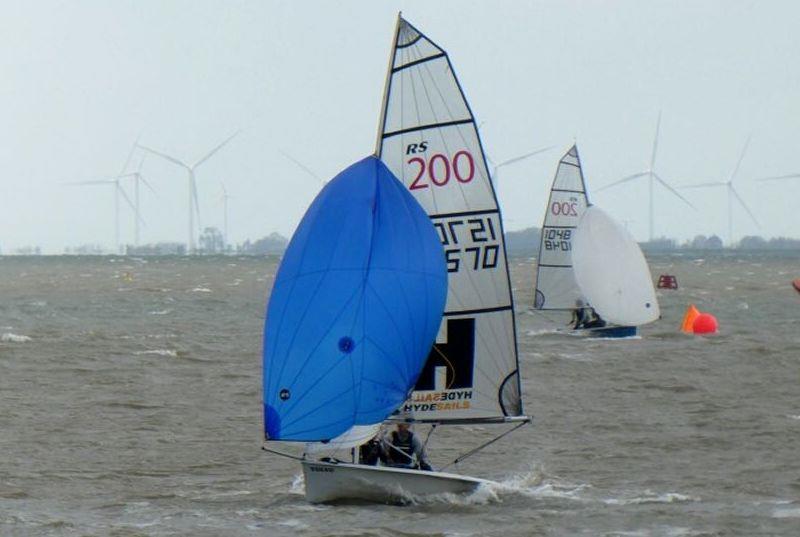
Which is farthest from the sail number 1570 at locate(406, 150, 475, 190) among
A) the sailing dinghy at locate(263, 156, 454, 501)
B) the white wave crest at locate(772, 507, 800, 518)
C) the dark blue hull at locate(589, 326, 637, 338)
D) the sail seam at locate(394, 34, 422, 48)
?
the dark blue hull at locate(589, 326, 637, 338)

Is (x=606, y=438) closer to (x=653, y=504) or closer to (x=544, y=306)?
(x=653, y=504)

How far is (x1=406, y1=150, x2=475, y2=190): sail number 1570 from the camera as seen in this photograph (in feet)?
72.7

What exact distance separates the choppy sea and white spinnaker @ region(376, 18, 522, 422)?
151 cm

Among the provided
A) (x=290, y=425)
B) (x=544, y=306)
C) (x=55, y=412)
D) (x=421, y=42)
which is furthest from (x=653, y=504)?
(x=544, y=306)

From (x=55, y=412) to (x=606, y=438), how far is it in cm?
1213

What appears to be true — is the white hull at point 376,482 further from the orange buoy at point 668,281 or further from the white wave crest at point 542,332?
the orange buoy at point 668,281

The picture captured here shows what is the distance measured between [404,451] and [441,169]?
3.91 meters

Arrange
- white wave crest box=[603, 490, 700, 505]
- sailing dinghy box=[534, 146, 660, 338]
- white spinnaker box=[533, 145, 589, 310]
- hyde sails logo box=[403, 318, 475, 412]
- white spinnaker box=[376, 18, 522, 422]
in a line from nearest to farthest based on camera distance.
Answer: white spinnaker box=[376, 18, 522, 422]
hyde sails logo box=[403, 318, 475, 412]
white wave crest box=[603, 490, 700, 505]
sailing dinghy box=[534, 146, 660, 338]
white spinnaker box=[533, 145, 589, 310]

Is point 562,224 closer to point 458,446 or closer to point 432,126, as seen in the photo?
point 458,446

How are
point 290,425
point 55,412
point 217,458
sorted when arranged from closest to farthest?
1. point 290,425
2. point 217,458
3. point 55,412

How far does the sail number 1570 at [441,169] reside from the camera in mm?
22156

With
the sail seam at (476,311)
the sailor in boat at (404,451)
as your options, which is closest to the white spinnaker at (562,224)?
the sail seam at (476,311)

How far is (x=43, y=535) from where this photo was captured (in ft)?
70.0

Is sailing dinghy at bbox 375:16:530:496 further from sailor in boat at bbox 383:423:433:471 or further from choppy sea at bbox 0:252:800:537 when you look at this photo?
choppy sea at bbox 0:252:800:537
